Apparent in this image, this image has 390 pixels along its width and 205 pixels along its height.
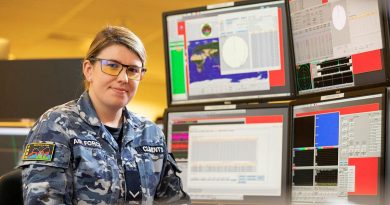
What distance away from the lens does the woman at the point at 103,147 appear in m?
1.46

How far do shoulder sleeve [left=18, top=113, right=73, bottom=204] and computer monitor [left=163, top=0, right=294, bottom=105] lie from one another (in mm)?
760

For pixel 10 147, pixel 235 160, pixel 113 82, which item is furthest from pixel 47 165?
pixel 10 147

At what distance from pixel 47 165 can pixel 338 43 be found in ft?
3.25

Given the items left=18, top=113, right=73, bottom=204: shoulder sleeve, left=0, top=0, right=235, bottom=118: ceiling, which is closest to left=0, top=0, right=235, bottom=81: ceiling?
left=0, top=0, right=235, bottom=118: ceiling

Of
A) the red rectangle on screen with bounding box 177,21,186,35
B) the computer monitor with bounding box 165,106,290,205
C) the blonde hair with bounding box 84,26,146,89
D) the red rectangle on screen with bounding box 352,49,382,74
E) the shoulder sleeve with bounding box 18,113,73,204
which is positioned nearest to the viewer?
the shoulder sleeve with bounding box 18,113,73,204

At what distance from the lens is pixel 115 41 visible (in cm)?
164

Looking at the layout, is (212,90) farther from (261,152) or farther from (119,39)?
(119,39)

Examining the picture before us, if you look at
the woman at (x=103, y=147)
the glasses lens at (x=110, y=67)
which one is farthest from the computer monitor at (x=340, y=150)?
the glasses lens at (x=110, y=67)

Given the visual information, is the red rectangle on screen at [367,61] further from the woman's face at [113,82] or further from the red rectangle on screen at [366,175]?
the woman's face at [113,82]

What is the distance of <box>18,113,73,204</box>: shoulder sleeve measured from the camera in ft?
4.65

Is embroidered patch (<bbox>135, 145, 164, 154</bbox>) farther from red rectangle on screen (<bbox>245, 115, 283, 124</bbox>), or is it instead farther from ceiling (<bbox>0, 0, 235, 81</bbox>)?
ceiling (<bbox>0, 0, 235, 81</bbox>)

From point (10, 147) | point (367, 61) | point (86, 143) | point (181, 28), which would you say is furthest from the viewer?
point (10, 147)

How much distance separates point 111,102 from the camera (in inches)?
64.9

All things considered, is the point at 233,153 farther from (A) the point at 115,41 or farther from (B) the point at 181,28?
(A) the point at 115,41
